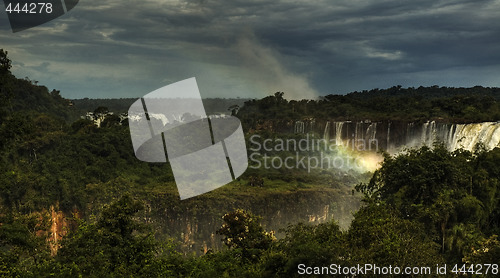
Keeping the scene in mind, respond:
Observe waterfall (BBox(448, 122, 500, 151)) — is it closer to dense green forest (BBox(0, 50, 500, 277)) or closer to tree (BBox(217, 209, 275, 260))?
dense green forest (BBox(0, 50, 500, 277))

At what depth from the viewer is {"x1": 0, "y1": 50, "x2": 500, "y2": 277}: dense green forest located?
17.8 m

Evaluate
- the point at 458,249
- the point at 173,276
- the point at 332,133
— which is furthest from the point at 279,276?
the point at 332,133

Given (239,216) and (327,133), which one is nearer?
(239,216)

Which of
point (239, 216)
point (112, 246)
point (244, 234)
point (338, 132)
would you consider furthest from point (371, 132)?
point (112, 246)

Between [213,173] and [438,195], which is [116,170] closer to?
[213,173]

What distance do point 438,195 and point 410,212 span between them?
156 centimetres

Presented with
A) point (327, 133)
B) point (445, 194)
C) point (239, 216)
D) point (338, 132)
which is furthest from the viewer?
point (327, 133)

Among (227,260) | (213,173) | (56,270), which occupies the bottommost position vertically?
(213,173)

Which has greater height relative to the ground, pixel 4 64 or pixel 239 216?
pixel 4 64

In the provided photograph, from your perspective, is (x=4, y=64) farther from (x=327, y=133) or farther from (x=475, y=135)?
(x=327, y=133)

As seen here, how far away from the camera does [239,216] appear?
95.5 feet

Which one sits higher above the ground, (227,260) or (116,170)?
(227,260)

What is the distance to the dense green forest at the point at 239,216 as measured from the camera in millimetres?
17781

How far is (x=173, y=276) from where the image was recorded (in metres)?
19.6
